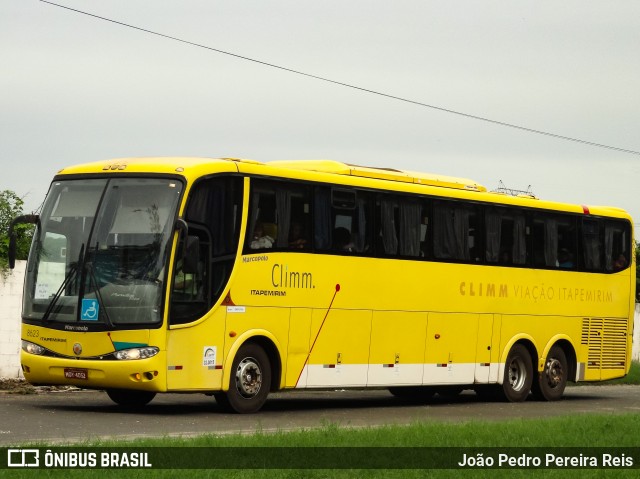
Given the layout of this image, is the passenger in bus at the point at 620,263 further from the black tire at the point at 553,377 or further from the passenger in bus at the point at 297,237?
the passenger in bus at the point at 297,237

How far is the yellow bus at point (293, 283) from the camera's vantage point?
1962cm

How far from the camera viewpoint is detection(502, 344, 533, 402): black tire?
88.3 ft

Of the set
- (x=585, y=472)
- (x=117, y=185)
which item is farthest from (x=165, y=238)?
(x=585, y=472)

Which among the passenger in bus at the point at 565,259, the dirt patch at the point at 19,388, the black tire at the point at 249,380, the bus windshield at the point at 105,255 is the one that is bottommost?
the dirt patch at the point at 19,388

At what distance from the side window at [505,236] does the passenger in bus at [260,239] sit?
6058 millimetres

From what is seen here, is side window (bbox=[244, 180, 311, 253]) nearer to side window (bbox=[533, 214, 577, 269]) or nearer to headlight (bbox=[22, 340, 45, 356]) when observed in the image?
headlight (bbox=[22, 340, 45, 356])

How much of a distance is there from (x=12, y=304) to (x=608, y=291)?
11.9m

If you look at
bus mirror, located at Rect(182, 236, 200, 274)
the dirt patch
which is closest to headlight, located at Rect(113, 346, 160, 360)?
bus mirror, located at Rect(182, 236, 200, 274)

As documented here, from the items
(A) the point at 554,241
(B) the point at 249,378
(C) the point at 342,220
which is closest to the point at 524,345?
(A) the point at 554,241

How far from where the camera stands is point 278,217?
837 inches

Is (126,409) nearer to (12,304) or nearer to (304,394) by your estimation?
(12,304)

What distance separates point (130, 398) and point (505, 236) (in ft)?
26.5

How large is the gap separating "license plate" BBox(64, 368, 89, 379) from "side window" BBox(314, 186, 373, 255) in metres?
4.28

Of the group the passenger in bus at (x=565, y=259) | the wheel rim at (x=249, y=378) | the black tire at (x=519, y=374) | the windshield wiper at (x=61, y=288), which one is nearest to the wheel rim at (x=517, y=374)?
the black tire at (x=519, y=374)
